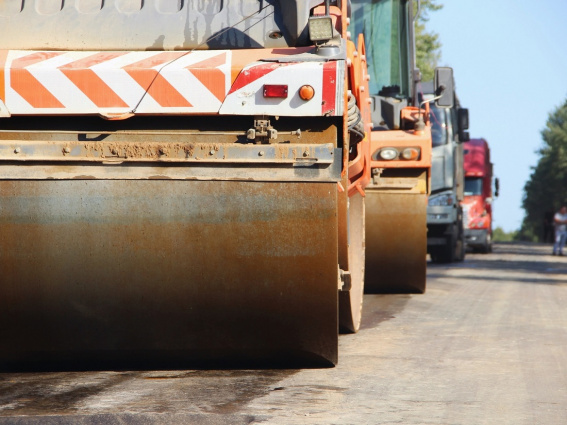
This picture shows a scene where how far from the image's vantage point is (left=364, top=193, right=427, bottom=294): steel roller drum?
35.1 ft

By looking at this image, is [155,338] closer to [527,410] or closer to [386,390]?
[386,390]

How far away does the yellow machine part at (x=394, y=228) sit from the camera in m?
10.7

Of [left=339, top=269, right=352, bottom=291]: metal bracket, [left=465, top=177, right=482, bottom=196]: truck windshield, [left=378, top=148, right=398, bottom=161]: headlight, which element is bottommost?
[left=339, top=269, right=352, bottom=291]: metal bracket

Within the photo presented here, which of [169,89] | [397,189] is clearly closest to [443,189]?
[397,189]

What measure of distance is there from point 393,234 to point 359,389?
5632 mm

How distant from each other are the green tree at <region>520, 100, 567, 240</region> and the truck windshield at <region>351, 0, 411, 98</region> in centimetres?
5868

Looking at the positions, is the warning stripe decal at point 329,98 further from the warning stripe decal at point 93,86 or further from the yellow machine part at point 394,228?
the yellow machine part at point 394,228

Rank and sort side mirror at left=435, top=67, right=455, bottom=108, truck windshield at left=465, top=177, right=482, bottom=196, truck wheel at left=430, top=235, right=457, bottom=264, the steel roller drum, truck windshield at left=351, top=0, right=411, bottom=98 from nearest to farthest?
side mirror at left=435, top=67, right=455, bottom=108
the steel roller drum
truck windshield at left=351, top=0, right=411, bottom=98
truck wheel at left=430, top=235, right=457, bottom=264
truck windshield at left=465, top=177, right=482, bottom=196

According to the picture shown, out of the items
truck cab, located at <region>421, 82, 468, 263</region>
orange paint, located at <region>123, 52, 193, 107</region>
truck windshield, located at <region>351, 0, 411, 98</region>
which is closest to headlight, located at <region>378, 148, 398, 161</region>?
truck windshield, located at <region>351, 0, 411, 98</region>

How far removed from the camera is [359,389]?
521cm

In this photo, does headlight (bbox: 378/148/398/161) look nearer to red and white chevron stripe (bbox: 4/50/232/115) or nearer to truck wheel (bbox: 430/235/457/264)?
red and white chevron stripe (bbox: 4/50/232/115)

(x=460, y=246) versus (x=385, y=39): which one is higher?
(x=385, y=39)

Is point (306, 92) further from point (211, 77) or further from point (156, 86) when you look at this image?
point (156, 86)

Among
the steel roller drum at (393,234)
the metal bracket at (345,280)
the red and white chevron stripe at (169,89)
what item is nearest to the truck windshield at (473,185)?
the steel roller drum at (393,234)
